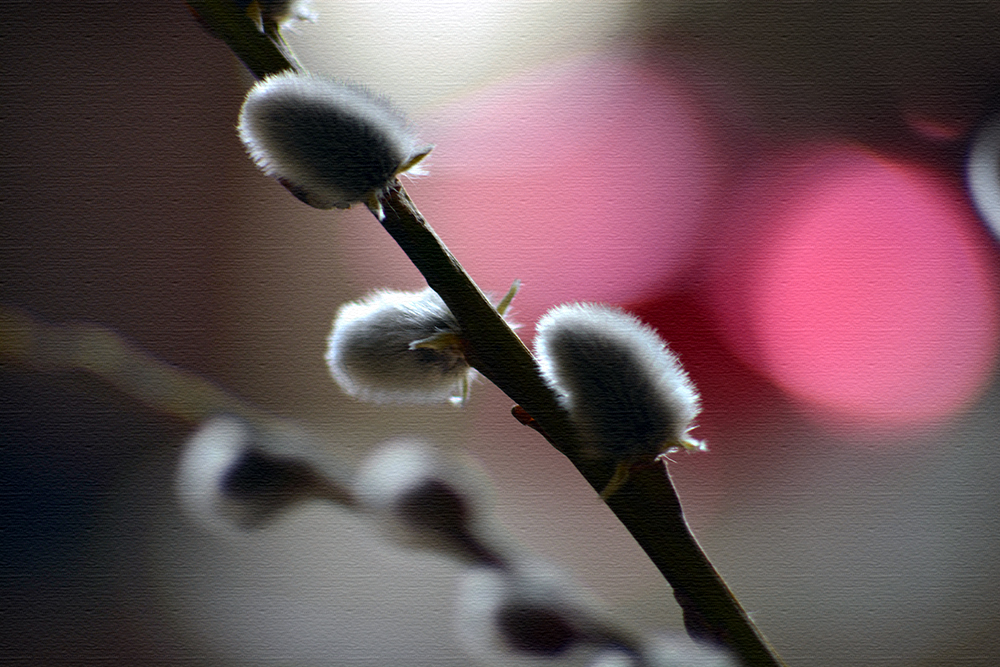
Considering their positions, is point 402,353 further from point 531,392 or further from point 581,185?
point 581,185

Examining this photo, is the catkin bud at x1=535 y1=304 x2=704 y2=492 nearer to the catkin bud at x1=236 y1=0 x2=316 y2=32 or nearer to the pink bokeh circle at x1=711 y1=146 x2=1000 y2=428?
the catkin bud at x1=236 y1=0 x2=316 y2=32

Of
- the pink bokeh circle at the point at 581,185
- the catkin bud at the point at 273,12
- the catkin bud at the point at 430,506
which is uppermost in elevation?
the pink bokeh circle at the point at 581,185

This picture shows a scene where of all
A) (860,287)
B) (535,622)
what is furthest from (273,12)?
(860,287)

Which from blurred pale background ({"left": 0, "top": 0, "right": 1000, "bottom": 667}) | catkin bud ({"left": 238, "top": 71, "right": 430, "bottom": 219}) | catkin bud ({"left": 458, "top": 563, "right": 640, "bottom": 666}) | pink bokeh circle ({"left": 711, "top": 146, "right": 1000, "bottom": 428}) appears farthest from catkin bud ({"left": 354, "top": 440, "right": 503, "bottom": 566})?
pink bokeh circle ({"left": 711, "top": 146, "right": 1000, "bottom": 428})

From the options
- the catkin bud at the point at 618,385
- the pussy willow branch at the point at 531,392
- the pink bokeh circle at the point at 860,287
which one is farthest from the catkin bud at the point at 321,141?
the pink bokeh circle at the point at 860,287

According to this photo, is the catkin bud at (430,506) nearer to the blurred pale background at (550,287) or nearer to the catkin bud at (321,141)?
the blurred pale background at (550,287)

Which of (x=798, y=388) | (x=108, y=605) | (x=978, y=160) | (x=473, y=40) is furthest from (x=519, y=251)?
(x=108, y=605)
